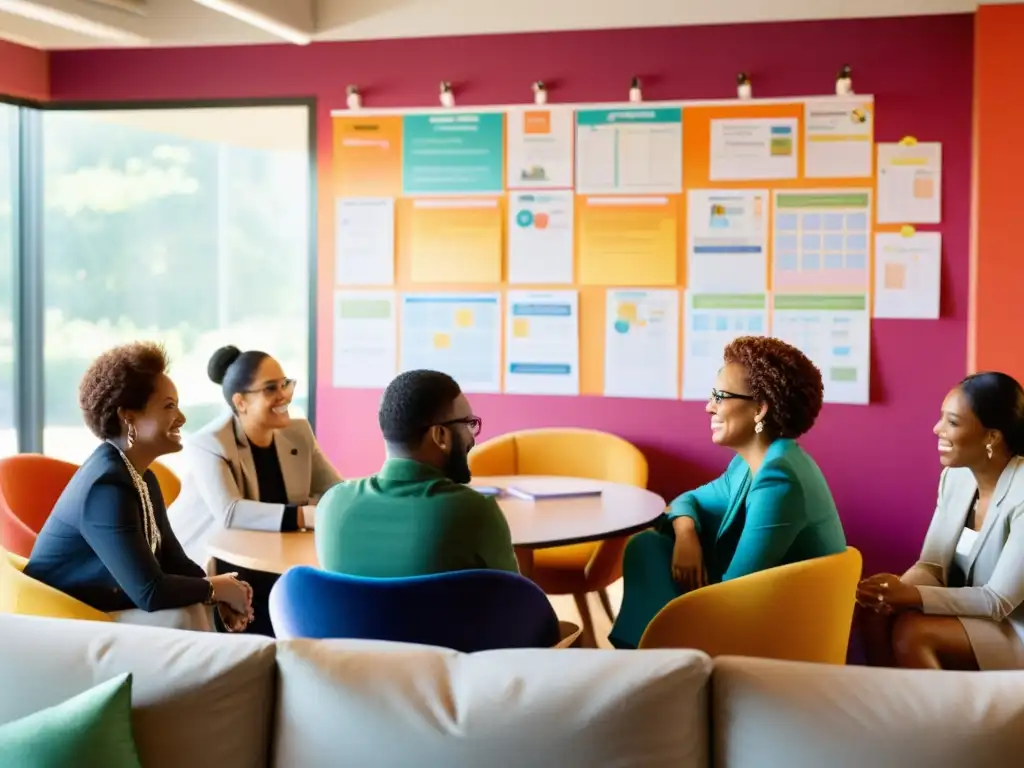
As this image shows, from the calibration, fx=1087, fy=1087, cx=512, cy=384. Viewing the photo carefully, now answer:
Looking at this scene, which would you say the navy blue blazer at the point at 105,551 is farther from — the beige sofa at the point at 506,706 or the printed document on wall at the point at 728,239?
the printed document on wall at the point at 728,239

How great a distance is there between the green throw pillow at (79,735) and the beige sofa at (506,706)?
2.3 inches

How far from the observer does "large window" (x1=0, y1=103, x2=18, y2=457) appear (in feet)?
17.8

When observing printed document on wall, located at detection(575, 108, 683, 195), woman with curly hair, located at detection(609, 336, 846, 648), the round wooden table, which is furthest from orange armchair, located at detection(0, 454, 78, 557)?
printed document on wall, located at detection(575, 108, 683, 195)

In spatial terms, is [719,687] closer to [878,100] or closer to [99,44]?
[878,100]

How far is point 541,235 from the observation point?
5047 millimetres

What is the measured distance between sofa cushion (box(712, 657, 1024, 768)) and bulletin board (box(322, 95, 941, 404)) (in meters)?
3.06

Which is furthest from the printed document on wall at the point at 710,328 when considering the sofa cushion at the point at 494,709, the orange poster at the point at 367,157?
the sofa cushion at the point at 494,709

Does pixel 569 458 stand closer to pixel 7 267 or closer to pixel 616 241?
pixel 616 241

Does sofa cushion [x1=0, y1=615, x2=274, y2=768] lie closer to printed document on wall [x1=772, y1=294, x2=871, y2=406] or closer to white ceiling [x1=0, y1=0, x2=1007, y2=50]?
white ceiling [x1=0, y1=0, x2=1007, y2=50]

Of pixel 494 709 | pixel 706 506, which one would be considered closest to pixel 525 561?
pixel 706 506

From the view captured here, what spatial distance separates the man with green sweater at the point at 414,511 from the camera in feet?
7.56

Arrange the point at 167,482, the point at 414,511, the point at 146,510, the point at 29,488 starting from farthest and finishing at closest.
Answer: the point at 167,482 → the point at 29,488 → the point at 146,510 → the point at 414,511

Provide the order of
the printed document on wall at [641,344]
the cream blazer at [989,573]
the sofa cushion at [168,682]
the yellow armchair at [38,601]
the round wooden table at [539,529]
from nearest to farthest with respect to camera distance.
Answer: the sofa cushion at [168,682], the yellow armchair at [38,601], the cream blazer at [989,573], the round wooden table at [539,529], the printed document on wall at [641,344]

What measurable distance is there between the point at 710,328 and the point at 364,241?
5.54ft
